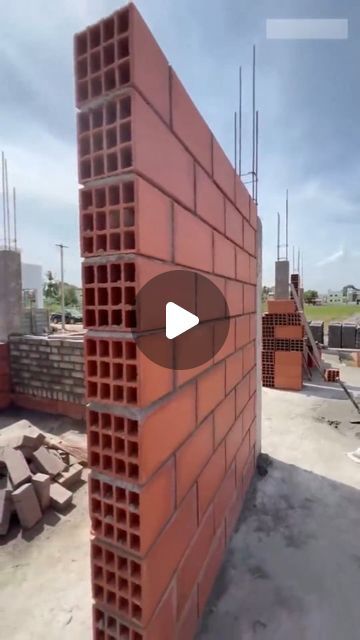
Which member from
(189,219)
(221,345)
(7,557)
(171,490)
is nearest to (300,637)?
(171,490)

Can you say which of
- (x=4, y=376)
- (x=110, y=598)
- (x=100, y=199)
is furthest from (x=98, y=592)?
(x=4, y=376)

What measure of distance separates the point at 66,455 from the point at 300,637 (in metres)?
3.32

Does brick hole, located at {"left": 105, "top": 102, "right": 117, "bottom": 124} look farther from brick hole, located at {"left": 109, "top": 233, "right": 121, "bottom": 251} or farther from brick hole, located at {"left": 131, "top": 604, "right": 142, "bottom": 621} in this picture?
brick hole, located at {"left": 131, "top": 604, "right": 142, "bottom": 621}

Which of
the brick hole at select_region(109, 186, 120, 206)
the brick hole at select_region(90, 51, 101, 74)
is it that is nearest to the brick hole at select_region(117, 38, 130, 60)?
the brick hole at select_region(90, 51, 101, 74)

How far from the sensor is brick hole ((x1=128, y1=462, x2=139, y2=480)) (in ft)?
5.06

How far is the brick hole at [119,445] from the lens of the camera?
5.22ft

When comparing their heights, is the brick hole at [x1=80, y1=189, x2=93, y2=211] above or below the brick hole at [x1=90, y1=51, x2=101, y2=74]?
below

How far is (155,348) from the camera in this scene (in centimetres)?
164

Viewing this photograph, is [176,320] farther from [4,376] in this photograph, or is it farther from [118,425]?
[4,376]

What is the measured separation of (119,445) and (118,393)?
0.26 meters

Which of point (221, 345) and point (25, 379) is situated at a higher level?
point (221, 345)

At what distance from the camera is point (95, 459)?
168 centimetres

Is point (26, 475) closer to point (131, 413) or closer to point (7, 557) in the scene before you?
point (7, 557)

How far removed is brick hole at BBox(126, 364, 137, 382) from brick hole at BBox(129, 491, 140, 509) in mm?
538
